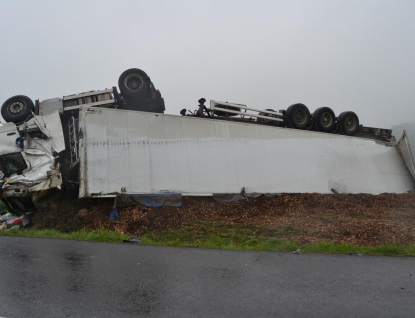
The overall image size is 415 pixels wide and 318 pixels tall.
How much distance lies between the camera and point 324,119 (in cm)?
1374

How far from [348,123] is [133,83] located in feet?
28.7

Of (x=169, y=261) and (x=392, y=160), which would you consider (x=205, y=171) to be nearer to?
(x=169, y=261)

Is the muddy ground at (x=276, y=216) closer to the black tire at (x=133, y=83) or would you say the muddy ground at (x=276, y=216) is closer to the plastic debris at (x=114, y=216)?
the plastic debris at (x=114, y=216)

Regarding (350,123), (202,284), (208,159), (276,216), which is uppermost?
(350,123)

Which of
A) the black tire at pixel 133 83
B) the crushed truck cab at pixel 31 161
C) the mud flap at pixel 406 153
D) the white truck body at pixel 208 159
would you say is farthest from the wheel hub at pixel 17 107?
the mud flap at pixel 406 153

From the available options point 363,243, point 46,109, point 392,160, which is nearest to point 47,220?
point 46,109

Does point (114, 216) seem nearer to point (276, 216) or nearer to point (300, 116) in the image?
point (276, 216)

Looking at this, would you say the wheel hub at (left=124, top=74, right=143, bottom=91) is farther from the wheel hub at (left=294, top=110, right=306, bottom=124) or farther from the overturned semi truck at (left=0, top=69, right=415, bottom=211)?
the wheel hub at (left=294, top=110, right=306, bottom=124)

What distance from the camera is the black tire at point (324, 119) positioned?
44.3 feet

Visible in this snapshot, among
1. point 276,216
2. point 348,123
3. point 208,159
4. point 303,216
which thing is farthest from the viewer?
point 348,123

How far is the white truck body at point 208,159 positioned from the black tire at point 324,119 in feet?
2.38

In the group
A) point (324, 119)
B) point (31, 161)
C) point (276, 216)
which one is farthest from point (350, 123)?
point (31, 161)

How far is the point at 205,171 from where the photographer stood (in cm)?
1027

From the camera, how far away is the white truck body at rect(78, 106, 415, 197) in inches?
370
